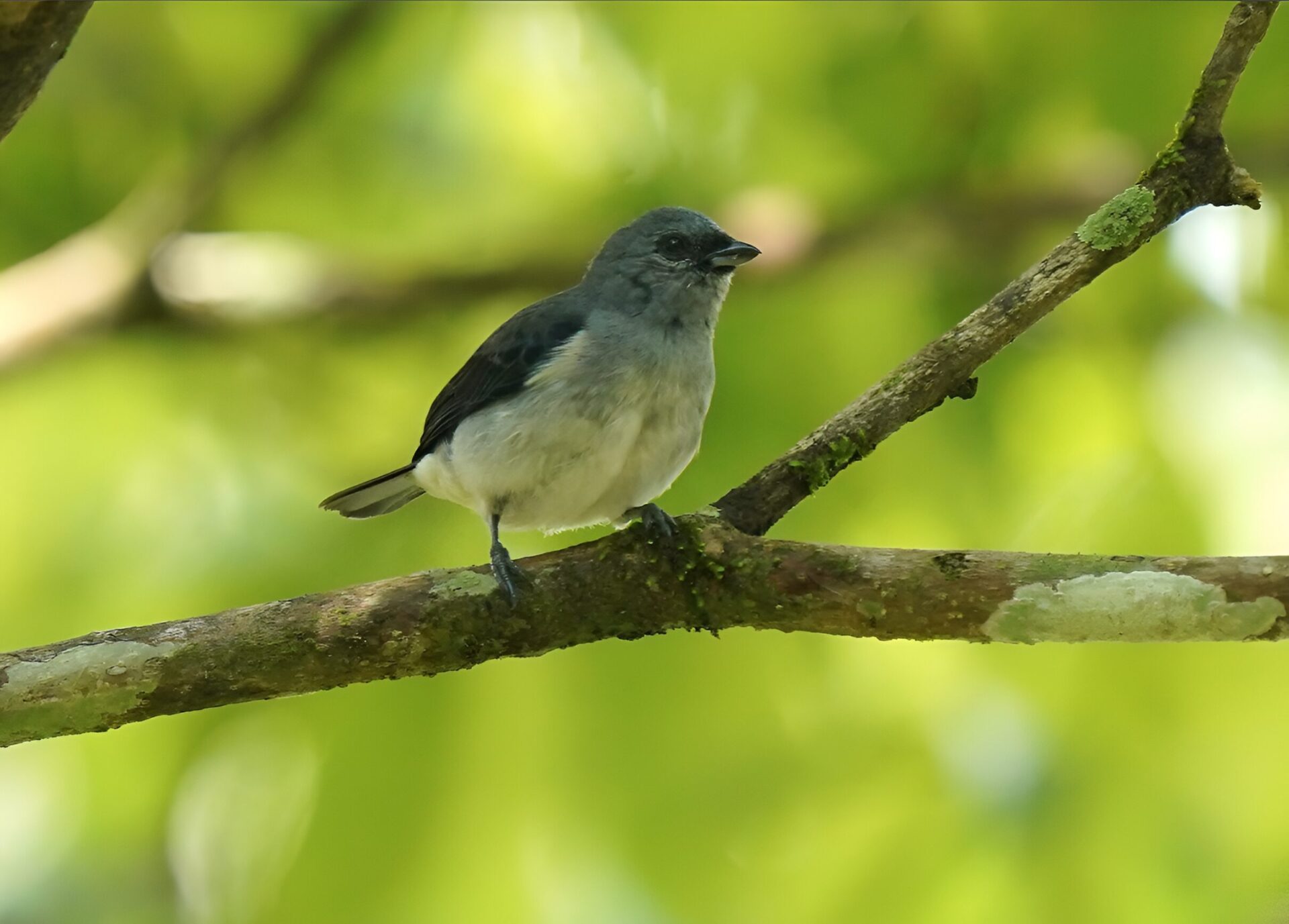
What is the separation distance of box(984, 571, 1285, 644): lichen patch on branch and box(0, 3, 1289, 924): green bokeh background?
1617 mm

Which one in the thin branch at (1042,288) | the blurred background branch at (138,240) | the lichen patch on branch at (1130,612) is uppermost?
the blurred background branch at (138,240)

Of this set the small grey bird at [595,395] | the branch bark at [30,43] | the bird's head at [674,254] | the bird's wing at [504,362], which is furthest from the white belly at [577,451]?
the branch bark at [30,43]

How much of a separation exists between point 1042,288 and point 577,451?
140 centimetres

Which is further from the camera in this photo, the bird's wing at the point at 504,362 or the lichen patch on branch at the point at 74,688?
the bird's wing at the point at 504,362

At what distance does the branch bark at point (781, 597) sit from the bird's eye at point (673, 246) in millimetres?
1276

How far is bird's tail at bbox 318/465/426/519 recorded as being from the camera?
4.56m

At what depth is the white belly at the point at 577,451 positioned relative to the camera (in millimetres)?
3803

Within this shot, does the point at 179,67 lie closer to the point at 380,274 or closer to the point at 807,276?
the point at 380,274

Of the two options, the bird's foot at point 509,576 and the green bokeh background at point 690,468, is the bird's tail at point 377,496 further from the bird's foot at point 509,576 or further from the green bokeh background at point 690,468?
the bird's foot at point 509,576

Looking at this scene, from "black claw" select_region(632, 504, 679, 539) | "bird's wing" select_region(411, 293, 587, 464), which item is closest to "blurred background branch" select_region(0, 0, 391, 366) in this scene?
"bird's wing" select_region(411, 293, 587, 464)

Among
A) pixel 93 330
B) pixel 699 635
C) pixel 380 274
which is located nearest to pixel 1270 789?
pixel 699 635

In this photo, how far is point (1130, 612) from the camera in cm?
273

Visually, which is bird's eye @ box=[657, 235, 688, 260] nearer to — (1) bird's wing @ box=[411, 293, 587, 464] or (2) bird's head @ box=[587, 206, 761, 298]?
(2) bird's head @ box=[587, 206, 761, 298]

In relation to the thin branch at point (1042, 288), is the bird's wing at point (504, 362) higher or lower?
higher
